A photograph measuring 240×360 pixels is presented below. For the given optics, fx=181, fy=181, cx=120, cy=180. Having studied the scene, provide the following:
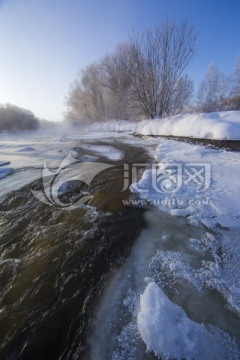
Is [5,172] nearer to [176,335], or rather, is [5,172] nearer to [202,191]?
[202,191]

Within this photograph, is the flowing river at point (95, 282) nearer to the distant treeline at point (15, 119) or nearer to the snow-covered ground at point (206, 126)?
the snow-covered ground at point (206, 126)

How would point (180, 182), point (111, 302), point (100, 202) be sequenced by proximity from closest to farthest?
point (111, 302) < point (100, 202) < point (180, 182)

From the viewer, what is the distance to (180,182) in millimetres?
4555

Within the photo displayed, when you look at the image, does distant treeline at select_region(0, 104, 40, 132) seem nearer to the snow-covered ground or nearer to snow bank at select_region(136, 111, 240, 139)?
the snow-covered ground

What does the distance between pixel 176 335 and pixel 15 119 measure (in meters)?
40.6

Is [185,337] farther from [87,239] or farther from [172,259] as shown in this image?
[87,239]

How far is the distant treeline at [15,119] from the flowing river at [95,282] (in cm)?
3635

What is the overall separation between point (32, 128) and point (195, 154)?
39.4 m

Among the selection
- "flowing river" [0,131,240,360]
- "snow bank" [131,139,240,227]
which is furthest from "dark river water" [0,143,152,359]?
"snow bank" [131,139,240,227]

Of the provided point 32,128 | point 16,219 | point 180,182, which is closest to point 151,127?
point 180,182

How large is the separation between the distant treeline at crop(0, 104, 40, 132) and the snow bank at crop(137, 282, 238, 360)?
129 ft

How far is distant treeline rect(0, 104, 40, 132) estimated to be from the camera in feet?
108

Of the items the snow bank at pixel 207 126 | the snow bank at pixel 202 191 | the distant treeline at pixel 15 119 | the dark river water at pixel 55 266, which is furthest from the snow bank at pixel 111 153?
the distant treeline at pixel 15 119

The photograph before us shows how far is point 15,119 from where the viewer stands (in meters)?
34.3
